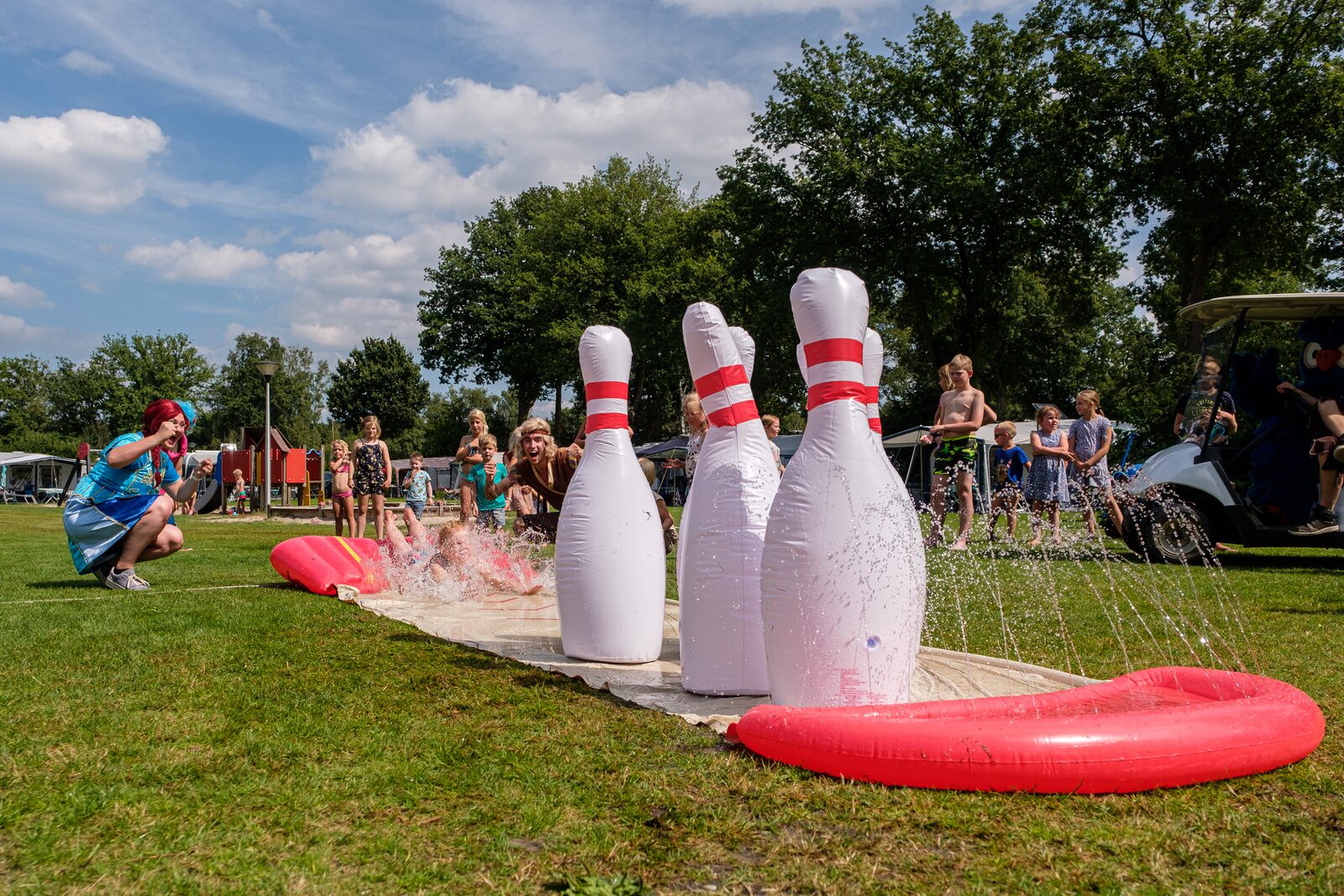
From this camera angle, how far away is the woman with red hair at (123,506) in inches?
271

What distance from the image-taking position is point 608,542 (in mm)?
4383

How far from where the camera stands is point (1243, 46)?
2038cm

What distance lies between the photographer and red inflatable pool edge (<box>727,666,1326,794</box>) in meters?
2.43

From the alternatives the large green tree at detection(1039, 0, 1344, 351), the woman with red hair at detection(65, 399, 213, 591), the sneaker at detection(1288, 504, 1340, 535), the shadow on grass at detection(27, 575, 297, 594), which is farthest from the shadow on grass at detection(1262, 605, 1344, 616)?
the large green tree at detection(1039, 0, 1344, 351)

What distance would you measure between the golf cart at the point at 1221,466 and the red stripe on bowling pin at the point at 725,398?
572 centimetres

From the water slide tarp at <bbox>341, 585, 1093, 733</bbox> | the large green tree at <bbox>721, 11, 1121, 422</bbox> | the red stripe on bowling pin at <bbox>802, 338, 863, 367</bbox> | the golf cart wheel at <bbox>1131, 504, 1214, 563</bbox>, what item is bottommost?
the water slide tarp at <bbox>341, 585, 1093, 733</bbox>

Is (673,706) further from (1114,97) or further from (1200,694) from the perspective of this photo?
(1114,97)

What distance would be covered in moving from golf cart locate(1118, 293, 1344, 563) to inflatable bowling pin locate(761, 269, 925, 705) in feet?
19.6

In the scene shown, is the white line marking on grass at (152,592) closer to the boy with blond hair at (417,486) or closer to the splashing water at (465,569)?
the splashing water at (465,569)

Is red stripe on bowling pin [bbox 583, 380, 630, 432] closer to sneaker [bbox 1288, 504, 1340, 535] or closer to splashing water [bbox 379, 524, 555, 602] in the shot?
splashing water [bbox 379, 524, 555, 602]

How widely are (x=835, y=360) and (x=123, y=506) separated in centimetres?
609

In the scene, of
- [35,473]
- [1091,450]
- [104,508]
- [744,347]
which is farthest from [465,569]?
[35,473]

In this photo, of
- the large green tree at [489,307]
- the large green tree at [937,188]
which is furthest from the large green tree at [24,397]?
the large green tree at [937,188]

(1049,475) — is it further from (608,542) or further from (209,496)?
(209,496)
